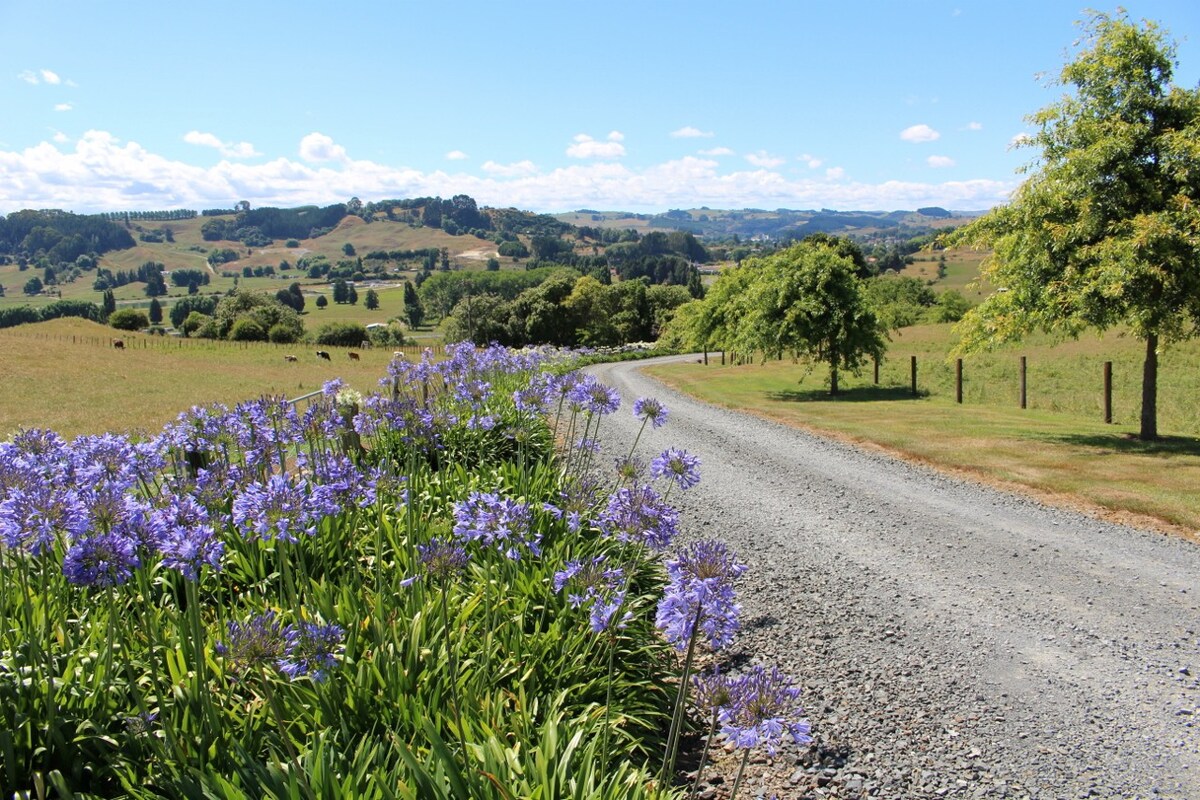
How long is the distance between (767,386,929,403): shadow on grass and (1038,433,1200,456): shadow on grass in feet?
31.9

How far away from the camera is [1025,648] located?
20.5 ft

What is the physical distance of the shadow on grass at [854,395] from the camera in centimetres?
2642

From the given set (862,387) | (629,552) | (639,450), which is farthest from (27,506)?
(862,387)

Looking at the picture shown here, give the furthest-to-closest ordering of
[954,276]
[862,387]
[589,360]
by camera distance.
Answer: [954,276], [589,360], [862,387]

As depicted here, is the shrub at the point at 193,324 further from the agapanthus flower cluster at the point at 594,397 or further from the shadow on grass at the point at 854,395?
the agapanthus flower cluster at the point at 594,397

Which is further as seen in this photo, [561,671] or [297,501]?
[561,671]

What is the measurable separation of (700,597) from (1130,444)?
52.4ft

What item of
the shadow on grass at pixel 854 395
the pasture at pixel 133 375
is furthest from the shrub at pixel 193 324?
the shadow on grass at pixel 854 395

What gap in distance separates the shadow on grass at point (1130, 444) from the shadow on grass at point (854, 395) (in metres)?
9.72

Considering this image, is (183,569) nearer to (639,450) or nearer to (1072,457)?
(639,450)

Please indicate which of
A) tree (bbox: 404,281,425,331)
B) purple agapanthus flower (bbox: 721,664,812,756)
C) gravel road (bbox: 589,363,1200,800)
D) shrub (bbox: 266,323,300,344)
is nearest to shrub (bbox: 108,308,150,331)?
shrub (bbox: 266,323,300,344)

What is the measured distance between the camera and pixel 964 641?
640 cm

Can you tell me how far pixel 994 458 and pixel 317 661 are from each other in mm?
13585

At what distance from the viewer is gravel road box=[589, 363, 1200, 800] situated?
462cm
